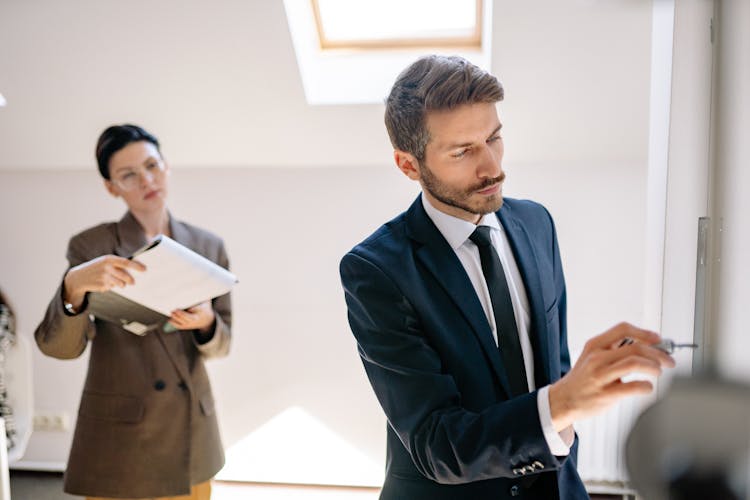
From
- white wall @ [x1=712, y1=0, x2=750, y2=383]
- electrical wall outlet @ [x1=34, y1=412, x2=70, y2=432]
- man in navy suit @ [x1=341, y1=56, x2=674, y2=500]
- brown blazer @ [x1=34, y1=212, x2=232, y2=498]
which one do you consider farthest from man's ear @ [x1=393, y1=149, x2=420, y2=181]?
electrical wall outlet @ [x1=34, y1=412, x2=70, y2=432]

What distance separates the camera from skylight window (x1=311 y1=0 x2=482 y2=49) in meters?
3.10

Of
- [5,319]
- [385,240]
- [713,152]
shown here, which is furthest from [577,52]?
[713,152]

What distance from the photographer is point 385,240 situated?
1231mm

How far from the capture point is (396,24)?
314 cm

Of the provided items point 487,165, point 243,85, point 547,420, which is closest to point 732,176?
point 547,420

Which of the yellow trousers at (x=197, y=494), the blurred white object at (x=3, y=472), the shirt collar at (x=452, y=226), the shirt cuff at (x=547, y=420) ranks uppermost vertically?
the shirt collar at (x=452, y=226)

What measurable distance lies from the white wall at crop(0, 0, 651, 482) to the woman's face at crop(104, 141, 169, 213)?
Result: 27.0 inches

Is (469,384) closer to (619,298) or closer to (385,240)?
(385,240)

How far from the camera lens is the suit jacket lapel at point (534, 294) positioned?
122 cm

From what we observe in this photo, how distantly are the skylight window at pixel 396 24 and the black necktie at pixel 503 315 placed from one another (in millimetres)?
2031

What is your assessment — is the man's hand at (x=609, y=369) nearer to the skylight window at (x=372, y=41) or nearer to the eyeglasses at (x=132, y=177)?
the eyeglasses at (x=132, y=177)

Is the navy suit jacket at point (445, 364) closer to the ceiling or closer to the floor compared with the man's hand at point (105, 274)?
closer to the ceiling

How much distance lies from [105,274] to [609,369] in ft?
5.24

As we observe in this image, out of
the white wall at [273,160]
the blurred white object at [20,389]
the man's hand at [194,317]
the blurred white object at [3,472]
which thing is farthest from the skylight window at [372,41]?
the blurred white object at [3,472]
